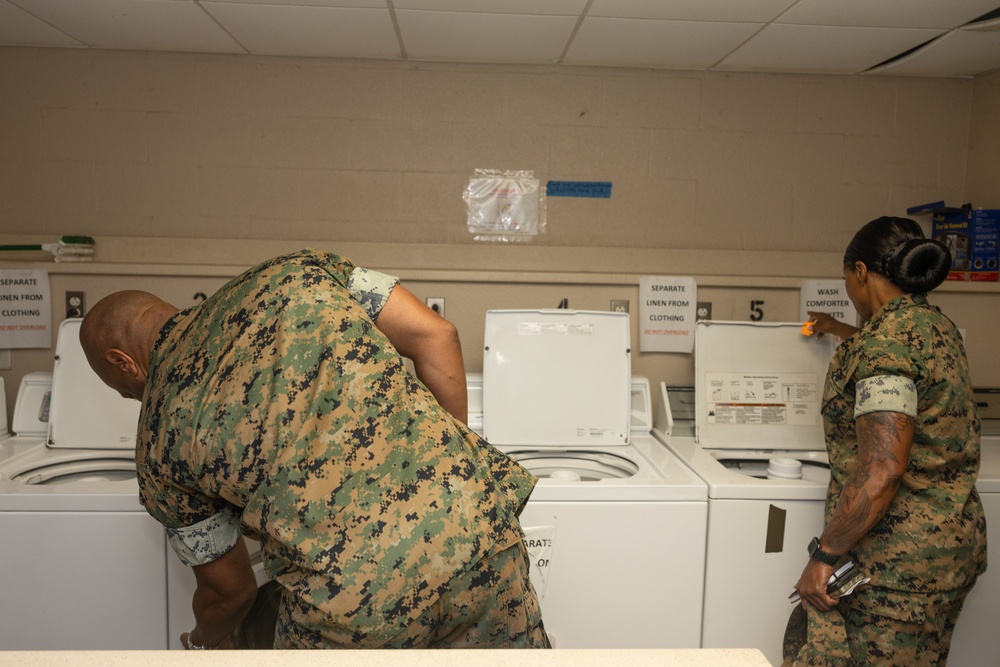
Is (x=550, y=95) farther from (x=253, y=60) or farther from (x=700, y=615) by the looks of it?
(x=700, y=615)

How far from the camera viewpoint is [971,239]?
8.54ft

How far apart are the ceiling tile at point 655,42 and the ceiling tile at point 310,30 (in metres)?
0.65

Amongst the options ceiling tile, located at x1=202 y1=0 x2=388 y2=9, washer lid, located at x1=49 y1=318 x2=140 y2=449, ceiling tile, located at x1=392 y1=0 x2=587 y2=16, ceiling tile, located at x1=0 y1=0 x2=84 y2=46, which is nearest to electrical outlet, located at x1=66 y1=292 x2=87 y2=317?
washer lid, located at x1=49 y1=318 x2=140 y2=449

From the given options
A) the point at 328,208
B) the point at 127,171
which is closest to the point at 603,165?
the point at 328,208

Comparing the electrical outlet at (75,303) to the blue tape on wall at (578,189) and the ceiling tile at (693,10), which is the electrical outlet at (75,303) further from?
the ceiling tile at (693,10)

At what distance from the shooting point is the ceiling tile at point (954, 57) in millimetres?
2215

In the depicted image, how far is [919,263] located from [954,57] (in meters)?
1.27

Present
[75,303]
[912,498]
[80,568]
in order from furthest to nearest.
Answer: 1. [75,303]
2. [80,568]
3. [912,498]

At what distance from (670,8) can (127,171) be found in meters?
1.98

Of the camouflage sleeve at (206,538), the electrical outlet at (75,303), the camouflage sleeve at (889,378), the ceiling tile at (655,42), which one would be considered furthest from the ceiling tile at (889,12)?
the electrical outlet at (75,303)

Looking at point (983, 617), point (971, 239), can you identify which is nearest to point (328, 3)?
point (971, 239)

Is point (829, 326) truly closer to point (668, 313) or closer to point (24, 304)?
point (668, 313)

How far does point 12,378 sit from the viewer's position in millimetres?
2488

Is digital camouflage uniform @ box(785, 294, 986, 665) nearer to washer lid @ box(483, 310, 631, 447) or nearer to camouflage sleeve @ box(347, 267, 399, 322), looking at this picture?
washer lid @ box(483, 310, 631, 447)
